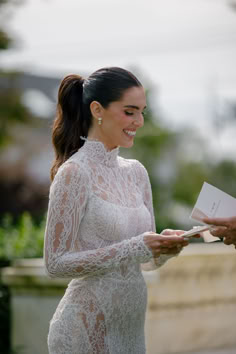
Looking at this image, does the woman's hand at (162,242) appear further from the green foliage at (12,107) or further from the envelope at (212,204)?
the green foliage at (12,107)

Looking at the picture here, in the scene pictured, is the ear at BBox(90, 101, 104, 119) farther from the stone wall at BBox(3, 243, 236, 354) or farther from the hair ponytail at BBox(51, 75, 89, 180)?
the stone wall at BBox(3, 243, 236, 354)

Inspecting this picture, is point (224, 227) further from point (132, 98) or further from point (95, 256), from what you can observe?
point (132, 98)

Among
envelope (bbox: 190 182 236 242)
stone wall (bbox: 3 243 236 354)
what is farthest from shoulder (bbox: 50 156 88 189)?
stone wall (bbox: 3 243 236 354)

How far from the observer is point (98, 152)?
12.8ft

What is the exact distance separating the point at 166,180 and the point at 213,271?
26.7 m

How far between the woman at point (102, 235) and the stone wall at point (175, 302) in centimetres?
245

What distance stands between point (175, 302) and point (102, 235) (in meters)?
3.78

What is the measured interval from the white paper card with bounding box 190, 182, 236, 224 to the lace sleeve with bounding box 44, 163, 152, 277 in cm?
30

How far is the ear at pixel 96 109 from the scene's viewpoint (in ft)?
12.7

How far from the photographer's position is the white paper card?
3506 mm

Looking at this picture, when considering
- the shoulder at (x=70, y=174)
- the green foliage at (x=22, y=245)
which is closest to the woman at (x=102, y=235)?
the shoulder at (x=70, y=174)

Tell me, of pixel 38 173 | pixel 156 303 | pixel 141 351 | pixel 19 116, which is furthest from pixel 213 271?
pixel 38 173

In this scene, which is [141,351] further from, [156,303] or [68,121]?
[156,303]

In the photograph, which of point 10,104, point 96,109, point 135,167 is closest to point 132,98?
point 96,109
